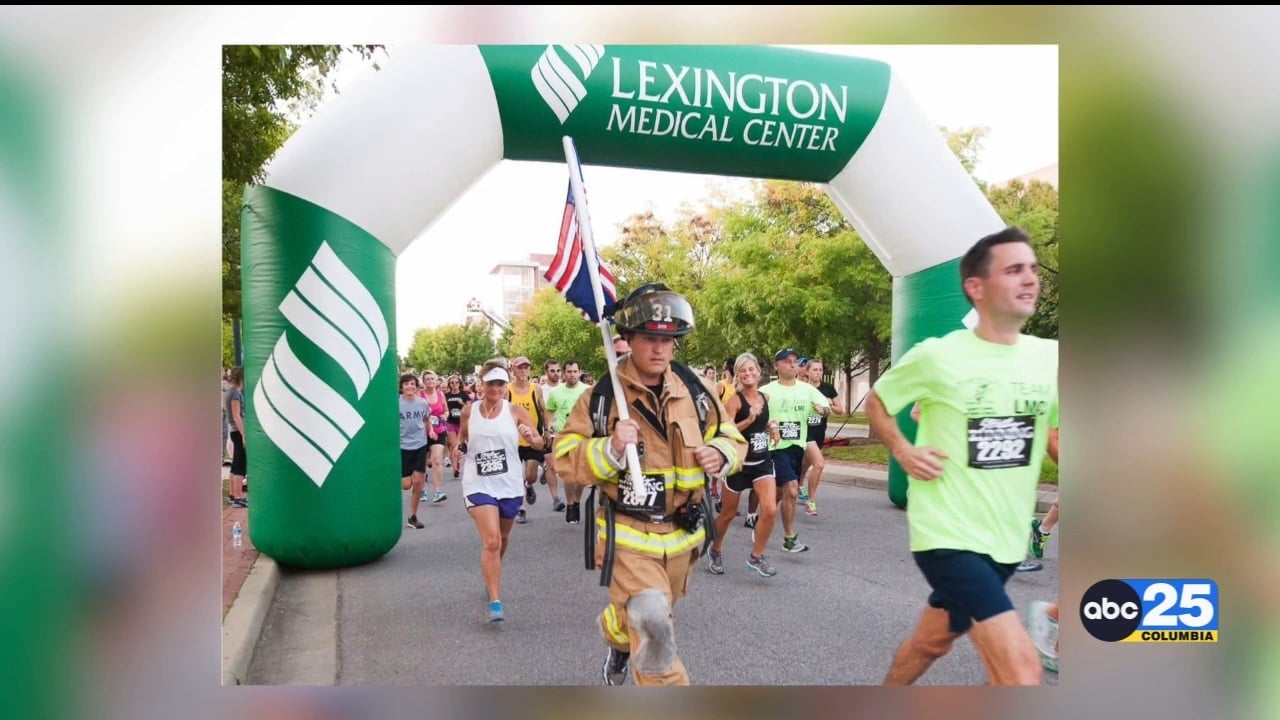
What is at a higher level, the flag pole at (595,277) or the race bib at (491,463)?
the flag pole at (595,277)

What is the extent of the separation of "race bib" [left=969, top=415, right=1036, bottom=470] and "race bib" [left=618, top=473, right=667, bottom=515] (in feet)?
4.07

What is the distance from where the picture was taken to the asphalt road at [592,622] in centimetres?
322

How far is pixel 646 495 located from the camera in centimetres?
286

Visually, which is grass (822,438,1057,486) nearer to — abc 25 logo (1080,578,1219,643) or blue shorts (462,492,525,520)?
abc 25 logo (1080,578,1219,643)

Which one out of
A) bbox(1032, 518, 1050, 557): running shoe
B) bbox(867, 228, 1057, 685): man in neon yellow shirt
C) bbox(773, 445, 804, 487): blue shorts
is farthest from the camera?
bbox(773, 445, 804, 487): blue shorts

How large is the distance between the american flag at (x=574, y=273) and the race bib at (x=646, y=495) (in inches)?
28.9

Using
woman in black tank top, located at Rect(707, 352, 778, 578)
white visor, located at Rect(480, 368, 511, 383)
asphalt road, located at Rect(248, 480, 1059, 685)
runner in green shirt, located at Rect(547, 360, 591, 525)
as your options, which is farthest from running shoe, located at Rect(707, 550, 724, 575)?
white visor, located at Rect(480, 368, 511, 383)

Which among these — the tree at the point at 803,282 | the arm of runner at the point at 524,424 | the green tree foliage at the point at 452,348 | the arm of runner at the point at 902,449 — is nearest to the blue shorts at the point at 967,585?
the arm of runner at the point at 902,449

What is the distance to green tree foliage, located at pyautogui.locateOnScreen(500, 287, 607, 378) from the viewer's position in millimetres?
3393

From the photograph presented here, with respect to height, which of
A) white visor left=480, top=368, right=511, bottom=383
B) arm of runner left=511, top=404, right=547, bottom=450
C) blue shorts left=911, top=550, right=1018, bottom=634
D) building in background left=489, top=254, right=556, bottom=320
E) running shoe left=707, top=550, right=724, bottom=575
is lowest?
running shoe left=707, top=550, right=724, bottom=575

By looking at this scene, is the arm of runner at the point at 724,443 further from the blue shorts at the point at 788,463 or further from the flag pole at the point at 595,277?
the blue shorts at the point at 788,463

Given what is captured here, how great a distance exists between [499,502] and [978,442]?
2.50 meters

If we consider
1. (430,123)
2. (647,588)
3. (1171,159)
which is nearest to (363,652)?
(647,588)

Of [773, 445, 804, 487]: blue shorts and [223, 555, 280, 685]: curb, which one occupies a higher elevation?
[773, 445, 804, 487]: blue shorts
